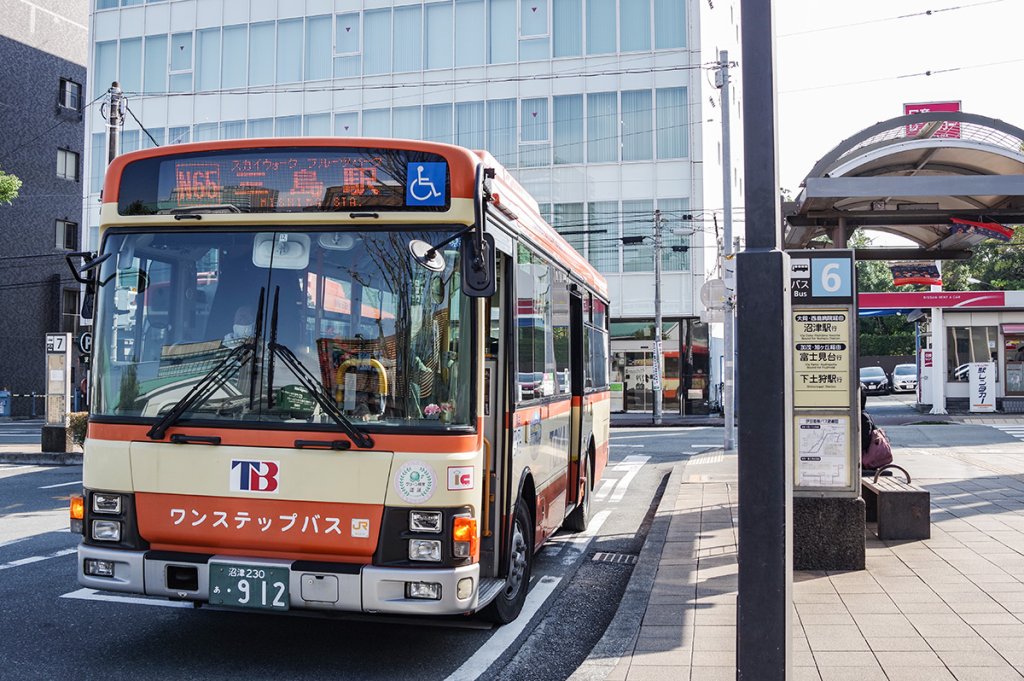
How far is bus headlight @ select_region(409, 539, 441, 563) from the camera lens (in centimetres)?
514

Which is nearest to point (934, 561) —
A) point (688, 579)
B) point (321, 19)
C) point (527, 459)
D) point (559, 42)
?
point (688, 579)

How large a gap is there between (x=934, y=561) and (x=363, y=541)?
5.06 metres

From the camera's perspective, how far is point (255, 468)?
5309 mm

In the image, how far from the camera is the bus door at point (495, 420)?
5816 mm

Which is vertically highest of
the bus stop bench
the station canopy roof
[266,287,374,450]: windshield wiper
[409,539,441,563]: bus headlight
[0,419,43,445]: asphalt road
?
the station canopy roof

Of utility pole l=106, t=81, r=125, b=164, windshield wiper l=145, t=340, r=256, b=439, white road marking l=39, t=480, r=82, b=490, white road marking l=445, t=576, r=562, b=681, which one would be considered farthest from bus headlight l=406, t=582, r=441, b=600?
utility pole l=106, t=81, r=125, b=164

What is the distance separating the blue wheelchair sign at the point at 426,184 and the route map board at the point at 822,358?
12.5 feet

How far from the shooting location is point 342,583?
5066mm

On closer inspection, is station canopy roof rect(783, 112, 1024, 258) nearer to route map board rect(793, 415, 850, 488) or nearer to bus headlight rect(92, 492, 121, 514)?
route map board rect(793, 415, 850, 488)

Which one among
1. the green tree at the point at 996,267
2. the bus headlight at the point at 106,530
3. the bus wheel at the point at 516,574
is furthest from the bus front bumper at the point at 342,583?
the green tree at the point at 996,267

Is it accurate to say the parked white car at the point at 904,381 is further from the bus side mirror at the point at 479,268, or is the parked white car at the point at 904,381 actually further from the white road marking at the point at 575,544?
the bus side mirror at the point at 479,268

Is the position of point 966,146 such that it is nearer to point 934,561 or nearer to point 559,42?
point 934,561

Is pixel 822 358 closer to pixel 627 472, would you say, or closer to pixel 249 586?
pixel 249 586

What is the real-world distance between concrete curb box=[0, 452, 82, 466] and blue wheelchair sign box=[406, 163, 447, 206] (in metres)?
15.4
